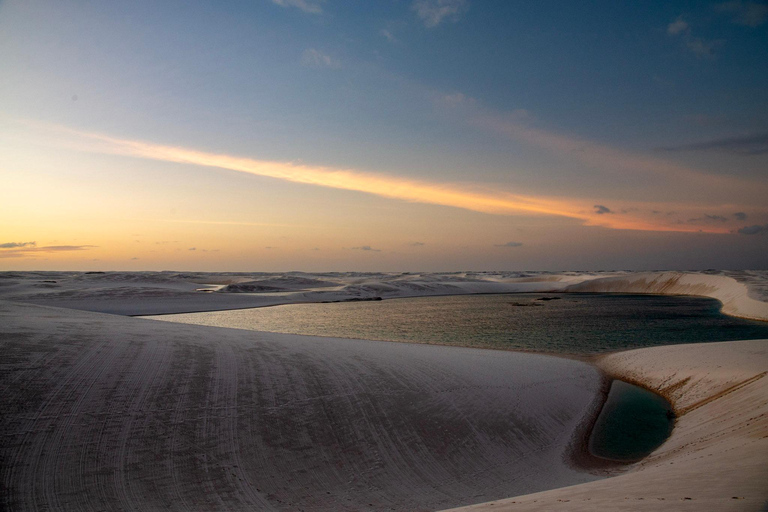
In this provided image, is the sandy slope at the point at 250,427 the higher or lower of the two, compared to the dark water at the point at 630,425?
higher

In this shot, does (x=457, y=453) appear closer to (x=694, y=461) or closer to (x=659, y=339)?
(x=694, y=461)

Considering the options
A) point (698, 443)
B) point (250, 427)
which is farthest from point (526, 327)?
point (250, 427)

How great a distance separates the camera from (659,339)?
92.4 ft

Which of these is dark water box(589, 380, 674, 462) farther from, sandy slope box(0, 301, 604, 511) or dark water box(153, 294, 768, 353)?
dark water box(153, 294, 768, 353)

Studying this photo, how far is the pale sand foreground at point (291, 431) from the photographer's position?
702 cm

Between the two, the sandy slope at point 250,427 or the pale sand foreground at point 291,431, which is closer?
the pale sand foreground at point 291,431

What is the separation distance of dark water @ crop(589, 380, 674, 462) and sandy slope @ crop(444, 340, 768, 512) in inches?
19.7

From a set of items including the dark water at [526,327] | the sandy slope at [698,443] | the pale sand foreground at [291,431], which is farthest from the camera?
the dark water at [526,327]

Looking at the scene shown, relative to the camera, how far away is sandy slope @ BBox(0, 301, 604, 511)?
7.99 meters

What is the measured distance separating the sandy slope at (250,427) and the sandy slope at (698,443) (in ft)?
9.14

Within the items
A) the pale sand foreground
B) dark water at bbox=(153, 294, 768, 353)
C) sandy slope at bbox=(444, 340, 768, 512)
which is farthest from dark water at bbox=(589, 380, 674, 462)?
dark water at bbox=(153, 294, 768, 353)

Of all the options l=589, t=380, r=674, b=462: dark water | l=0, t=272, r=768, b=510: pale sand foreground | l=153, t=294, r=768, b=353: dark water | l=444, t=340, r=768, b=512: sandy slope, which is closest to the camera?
l=444, t=340, r=768, b=512: sandy slope

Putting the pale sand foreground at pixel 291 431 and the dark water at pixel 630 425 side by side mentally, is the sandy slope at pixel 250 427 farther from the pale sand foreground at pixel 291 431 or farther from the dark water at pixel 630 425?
the dark water at pixel 630 425

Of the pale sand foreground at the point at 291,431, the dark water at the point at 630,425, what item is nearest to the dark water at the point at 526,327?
the dark water at the point at 630,425
